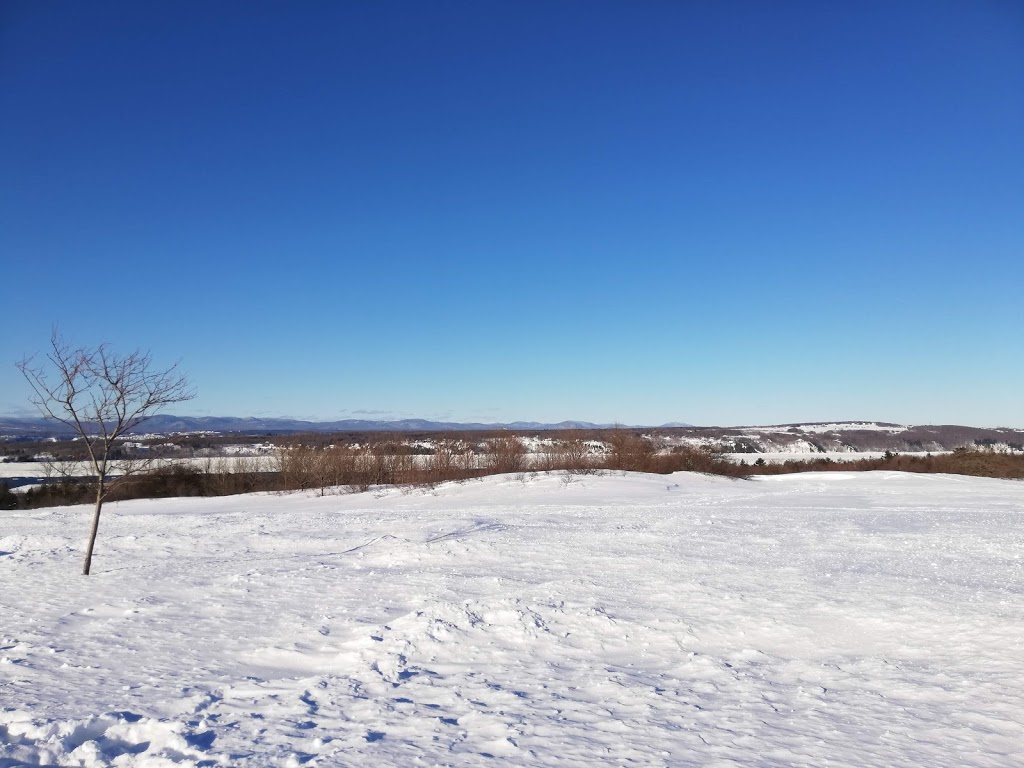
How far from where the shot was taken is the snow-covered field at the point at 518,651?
429 cm

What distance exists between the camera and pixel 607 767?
3.98 meters

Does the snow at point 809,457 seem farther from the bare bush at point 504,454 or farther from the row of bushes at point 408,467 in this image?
the bare bush at point 504,454

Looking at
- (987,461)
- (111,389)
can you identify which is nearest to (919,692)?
(111,389)

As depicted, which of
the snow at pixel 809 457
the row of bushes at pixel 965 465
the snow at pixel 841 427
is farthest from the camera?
the snow at pixel 841 427

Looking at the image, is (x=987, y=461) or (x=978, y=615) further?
(x=987, y=461)

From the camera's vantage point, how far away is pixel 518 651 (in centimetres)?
664

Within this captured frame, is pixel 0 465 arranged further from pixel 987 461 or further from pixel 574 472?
pixel 987 461

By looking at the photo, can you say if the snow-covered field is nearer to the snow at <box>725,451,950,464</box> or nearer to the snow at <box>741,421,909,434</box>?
the snow at <box>725,451,950,464</box>

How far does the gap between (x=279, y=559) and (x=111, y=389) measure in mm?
4182

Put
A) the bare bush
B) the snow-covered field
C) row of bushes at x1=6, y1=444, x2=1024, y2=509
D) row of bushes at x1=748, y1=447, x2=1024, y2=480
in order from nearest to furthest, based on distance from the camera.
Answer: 1. the snow-covered field
2. row of bushes at x1=6, y1=444, x2=1024, y2=509
3. the bare bush
4. row of bushes at x1=748, y1=447, x2=1024, y2=480

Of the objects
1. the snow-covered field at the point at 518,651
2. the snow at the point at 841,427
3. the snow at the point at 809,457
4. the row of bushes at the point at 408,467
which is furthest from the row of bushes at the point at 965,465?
the snow at the point at 841,427

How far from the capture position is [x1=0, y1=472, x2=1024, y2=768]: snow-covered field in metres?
4.29

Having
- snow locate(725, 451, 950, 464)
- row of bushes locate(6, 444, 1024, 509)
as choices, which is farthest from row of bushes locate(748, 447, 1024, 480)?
snow locate(725, 451, 950, 464)

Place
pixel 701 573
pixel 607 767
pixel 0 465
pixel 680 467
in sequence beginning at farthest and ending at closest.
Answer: pixel 0 465 → pixel 680 467 → pixel 701 573 → pixel 607 767
